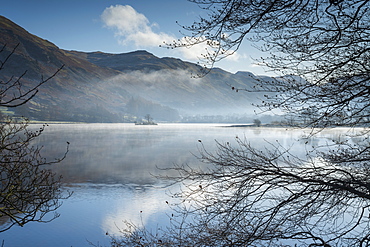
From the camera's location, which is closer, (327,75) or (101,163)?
(327,75)

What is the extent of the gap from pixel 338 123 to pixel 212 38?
2.99 meters

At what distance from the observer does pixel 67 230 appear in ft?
44.0

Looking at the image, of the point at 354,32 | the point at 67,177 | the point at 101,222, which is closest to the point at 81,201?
the point at 101,222

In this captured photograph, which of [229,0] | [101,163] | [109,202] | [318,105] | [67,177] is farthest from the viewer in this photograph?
[101,163]

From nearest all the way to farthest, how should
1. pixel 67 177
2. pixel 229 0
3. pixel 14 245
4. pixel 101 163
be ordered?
1. pixel 229 0
2. pixel 14 245
3. pixel 67 177
4. pixel 101 163

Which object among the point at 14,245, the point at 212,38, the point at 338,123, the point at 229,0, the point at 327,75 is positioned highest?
the point at 229,0

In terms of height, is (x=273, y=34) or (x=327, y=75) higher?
(x=273, y=34)

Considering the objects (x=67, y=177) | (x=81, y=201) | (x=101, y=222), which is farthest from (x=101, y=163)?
(x=101, y=222)

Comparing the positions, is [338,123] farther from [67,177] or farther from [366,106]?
[67,177]

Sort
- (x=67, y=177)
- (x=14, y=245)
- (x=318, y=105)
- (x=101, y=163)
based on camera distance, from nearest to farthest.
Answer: (x=318, y=105)
(x=14, y=245)
(x=67, y=177)
(x=101, y=163)

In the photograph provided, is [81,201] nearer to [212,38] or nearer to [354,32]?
[212,38]

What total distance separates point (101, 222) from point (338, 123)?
37.8ft

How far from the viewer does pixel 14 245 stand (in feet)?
39.2

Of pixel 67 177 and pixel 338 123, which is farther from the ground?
pixel 338 123
